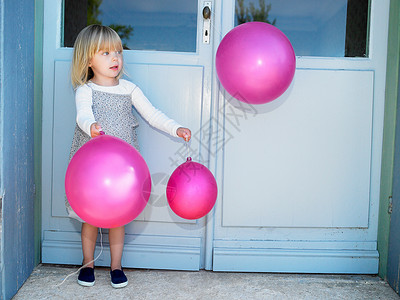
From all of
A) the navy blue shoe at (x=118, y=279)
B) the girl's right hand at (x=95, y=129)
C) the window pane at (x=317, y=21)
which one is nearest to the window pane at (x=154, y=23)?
the window pane at (x=317, y=21)

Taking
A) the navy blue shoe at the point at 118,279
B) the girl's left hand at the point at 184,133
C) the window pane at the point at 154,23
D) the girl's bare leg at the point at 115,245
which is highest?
Answer: the window pane at the point at 154,23

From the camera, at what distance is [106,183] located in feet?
4.91

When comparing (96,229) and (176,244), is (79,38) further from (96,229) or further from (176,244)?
(176,244)

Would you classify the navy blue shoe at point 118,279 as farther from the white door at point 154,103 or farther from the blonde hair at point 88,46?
the blonde hair at point 88,46

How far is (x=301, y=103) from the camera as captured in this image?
7.37 ft

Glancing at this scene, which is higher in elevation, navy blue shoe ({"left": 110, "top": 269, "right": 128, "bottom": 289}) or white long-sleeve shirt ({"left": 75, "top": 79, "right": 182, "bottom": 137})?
white long-sleeve shirt ({"left": 75, "top": 79, "right": 182, "bottom": 137})

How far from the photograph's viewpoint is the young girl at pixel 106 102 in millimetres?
1967

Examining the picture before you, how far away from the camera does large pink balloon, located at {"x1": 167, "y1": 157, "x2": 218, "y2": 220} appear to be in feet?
5.65

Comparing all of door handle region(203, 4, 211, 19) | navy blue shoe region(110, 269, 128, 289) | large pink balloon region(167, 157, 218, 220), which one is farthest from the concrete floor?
door handle region(203, 4, 211, 19)

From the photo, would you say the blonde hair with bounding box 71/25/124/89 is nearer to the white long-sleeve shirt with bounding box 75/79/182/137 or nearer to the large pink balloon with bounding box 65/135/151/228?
the white long-sleeve shirt with bounding box 75/79/182/137

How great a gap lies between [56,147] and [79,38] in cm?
60

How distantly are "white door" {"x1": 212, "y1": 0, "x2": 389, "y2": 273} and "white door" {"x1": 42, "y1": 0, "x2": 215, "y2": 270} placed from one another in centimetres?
14

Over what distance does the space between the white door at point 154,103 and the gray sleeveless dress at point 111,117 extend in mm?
202

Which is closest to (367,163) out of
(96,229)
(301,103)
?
(301,103)
